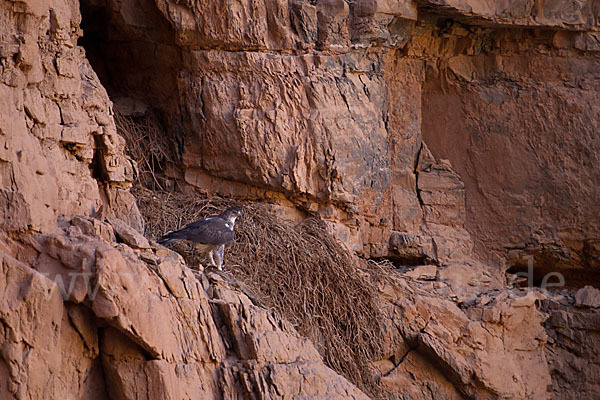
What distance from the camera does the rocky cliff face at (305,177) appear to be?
5.69 m

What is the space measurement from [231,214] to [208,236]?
0.59 meters

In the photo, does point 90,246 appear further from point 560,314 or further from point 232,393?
point 560,314

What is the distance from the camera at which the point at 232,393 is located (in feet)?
19.7

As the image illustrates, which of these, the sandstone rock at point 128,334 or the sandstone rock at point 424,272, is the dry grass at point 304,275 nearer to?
the sandstone rock at point 424,272

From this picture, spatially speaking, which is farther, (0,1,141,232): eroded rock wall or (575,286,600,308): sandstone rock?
(575,286,600,308): sandstone rock

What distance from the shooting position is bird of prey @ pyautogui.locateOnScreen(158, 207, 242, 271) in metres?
6.82

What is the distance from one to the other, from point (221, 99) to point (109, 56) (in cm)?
119

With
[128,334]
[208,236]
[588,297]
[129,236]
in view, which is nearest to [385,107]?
[208,236]

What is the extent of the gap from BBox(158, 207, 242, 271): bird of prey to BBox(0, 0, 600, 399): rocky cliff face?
333 mm

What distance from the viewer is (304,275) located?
7668 millimetres

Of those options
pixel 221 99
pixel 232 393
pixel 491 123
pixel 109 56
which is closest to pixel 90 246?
pixel 232 393

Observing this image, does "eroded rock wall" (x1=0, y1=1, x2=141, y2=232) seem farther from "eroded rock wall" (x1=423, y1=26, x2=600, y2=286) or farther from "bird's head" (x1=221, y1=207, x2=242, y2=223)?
"eroded rock wall" (x1=423, y1=26, x2=600, y2=286)

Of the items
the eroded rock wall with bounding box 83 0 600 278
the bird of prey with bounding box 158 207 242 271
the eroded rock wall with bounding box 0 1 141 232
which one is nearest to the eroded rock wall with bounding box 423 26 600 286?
the eroded rock wall with bounding box 83 0 600 278

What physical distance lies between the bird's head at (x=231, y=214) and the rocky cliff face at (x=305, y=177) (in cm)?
60
